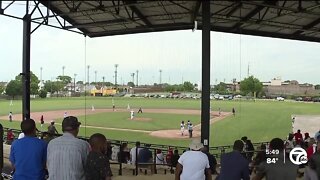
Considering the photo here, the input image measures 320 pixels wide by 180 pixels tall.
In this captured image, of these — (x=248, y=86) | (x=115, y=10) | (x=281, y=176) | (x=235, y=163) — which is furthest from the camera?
(x=248, y=86)

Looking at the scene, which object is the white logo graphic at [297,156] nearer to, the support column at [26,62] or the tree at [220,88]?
the support column at [26,62]

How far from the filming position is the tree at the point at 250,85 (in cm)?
11261

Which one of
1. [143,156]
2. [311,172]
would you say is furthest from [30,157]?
[143,156]

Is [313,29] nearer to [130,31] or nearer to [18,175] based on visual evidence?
[130,31]

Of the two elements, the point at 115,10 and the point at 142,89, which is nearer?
the point at 115,10

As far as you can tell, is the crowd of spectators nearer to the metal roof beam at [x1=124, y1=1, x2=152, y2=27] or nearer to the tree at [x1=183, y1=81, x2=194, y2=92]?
the metal roof beam at [x1=124, y1=1, x2=152, y2=27]

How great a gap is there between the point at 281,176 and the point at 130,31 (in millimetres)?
14315

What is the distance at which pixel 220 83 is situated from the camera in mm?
148750

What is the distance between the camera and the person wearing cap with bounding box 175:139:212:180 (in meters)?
4.46

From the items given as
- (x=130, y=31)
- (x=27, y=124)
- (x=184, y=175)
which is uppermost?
(x=130, y=31)

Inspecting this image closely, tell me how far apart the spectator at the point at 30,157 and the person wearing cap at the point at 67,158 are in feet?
1.04

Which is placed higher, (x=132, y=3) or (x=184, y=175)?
(x=132, y=3)

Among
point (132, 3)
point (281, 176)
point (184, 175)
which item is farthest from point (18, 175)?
point (132, 3)

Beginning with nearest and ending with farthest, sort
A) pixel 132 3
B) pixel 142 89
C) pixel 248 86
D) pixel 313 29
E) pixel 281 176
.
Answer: pixel 281 176 → pixel 132 3 → pixel 313 29 → pixel 248 86 → pixel 142 89
